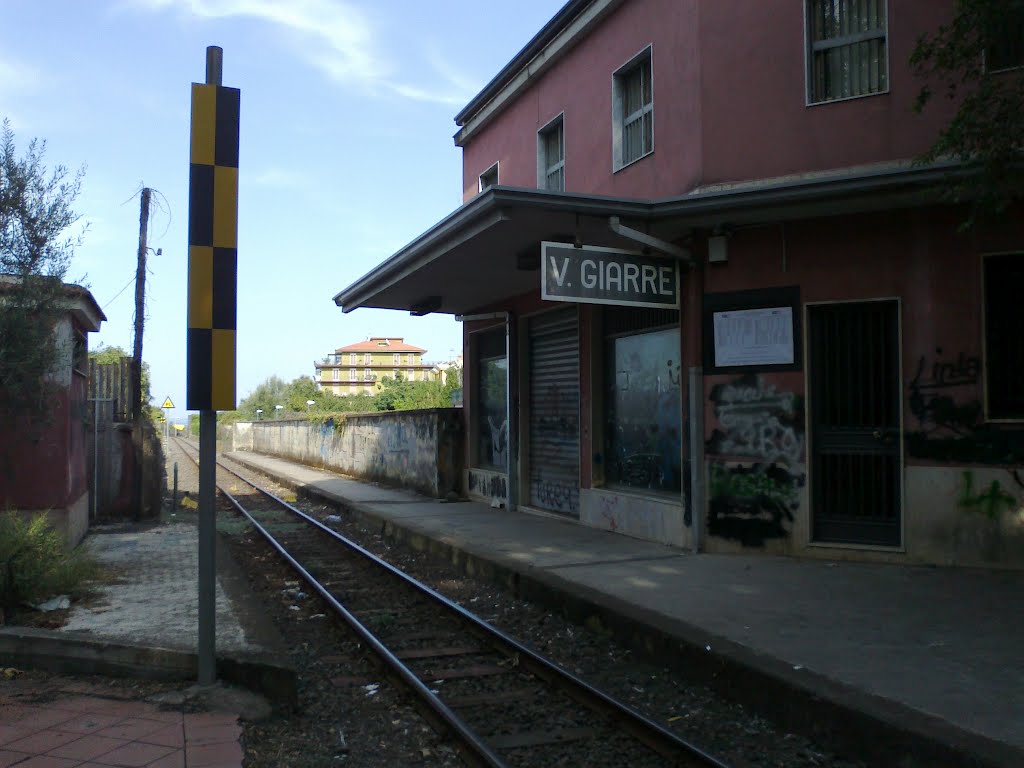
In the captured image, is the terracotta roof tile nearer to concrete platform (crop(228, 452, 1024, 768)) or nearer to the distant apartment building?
the distant apartment building

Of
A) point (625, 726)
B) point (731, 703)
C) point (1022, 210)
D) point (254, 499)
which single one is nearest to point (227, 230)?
point (625, 726)

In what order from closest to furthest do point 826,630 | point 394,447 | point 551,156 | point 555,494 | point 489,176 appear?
point 826,630
point 555,494
point 551,156
point 489,176
point 394,447

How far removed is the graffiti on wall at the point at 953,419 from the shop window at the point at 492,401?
7042mm

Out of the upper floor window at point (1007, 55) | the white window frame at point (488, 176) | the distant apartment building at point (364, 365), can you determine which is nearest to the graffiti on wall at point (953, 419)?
the upper floor window at point (1007, 55)

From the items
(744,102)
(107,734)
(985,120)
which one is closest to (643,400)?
(744,102)

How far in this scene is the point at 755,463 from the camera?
29.0ft

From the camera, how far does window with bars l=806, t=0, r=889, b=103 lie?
28.3 ft

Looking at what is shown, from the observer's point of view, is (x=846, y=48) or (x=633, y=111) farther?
(x=633, y=111)

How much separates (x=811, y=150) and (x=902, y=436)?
2.97 metres

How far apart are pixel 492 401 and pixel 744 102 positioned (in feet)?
24.9

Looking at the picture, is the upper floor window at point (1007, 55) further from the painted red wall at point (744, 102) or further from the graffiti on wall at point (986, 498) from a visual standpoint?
the graffiti on wall at point (986, 498)

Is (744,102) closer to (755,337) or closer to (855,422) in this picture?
(755,337)

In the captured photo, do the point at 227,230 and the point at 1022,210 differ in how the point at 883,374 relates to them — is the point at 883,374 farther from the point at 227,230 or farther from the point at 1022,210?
the point at 227,230

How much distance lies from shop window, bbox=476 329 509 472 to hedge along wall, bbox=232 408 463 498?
0.65 meters
